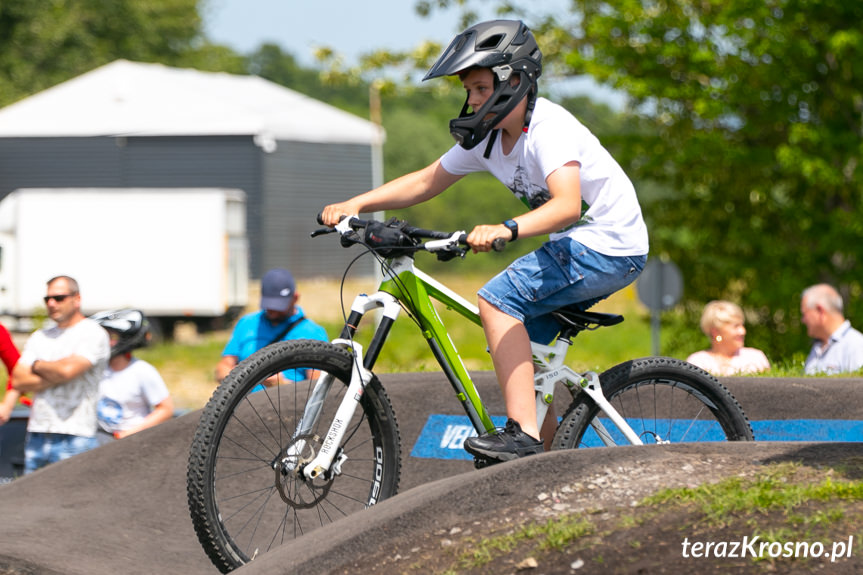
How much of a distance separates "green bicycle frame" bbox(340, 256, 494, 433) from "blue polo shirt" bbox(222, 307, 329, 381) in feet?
10.5

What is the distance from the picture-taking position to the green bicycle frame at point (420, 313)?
182 inches

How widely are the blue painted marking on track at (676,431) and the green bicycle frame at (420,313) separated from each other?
1292 mm

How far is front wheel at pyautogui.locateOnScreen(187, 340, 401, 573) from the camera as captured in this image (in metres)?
4.21

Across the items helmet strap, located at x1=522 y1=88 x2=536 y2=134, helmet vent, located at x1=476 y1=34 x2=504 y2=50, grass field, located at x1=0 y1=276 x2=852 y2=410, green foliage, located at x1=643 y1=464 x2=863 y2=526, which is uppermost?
helmet vent, located at x1=476 y1=34 x2=504 y2=50

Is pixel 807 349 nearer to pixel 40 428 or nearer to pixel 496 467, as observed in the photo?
pixel 40 428

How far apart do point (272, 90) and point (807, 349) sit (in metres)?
25.9

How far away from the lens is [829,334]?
8414 millimetres

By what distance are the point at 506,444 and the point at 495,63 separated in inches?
57.2

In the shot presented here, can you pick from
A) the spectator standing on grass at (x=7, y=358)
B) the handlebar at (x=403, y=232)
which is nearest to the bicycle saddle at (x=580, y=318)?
the handlebar at (x=403, y=232)

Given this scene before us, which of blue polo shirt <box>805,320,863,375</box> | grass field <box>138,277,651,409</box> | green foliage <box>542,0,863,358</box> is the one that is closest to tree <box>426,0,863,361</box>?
green foliage <box>542,0,863,358</box>

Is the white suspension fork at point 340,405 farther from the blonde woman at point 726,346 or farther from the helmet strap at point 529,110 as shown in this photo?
the blonde woman at point 726,346

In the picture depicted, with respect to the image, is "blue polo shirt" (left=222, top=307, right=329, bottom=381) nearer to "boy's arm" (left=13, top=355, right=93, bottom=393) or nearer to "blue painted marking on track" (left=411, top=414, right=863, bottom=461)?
"boy's arm" (left=13, top=355, right=93, bottom=393)

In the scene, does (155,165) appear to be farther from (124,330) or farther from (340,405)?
(340,405)

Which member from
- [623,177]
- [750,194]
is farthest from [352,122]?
[623,177]
